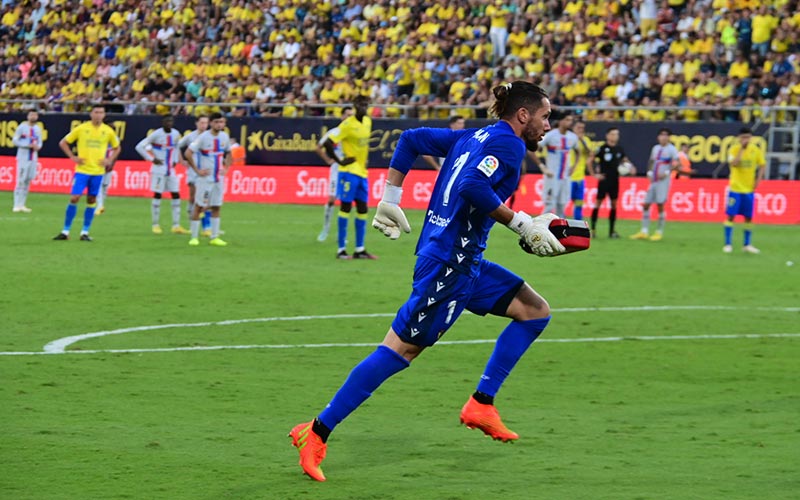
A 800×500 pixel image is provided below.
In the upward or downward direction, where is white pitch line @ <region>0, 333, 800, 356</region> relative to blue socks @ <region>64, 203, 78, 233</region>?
upward

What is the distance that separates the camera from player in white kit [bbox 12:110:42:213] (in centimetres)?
3123

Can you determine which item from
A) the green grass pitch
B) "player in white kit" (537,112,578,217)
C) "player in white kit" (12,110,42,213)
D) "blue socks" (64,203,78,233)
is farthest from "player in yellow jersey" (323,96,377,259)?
"player in white kit" (12,110,42,213)

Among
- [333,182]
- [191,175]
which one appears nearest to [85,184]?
[191,175]

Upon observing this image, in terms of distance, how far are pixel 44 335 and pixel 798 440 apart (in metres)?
7.16

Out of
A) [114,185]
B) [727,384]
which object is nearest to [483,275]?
[727,384]

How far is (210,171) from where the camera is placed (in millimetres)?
23484

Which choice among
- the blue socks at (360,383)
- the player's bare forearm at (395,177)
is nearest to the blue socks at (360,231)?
the player's bare forearm at (395,177)

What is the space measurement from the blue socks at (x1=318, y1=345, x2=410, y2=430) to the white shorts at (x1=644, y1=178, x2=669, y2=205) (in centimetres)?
2066

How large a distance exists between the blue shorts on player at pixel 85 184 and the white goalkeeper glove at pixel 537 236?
1734 cm

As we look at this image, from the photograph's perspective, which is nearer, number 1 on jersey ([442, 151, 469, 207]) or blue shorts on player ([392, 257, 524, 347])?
blue shorts on player ([392, 257, 524, 347])

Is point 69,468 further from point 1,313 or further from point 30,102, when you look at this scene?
point 30,102

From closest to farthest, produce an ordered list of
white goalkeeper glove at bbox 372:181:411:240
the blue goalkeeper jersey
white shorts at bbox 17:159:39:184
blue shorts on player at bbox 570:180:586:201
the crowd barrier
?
the blue goalkeeper jersey → white goalkeeper glove at bbox 372:181:411:240 → blue shorts on player at bbox 570:180:586:201 → white shorts at bbox 17:159:39:184 → the crowd barrier

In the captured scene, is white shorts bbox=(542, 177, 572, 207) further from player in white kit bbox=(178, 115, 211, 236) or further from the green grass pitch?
the green grass pitch

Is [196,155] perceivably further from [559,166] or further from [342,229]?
[559,166]
